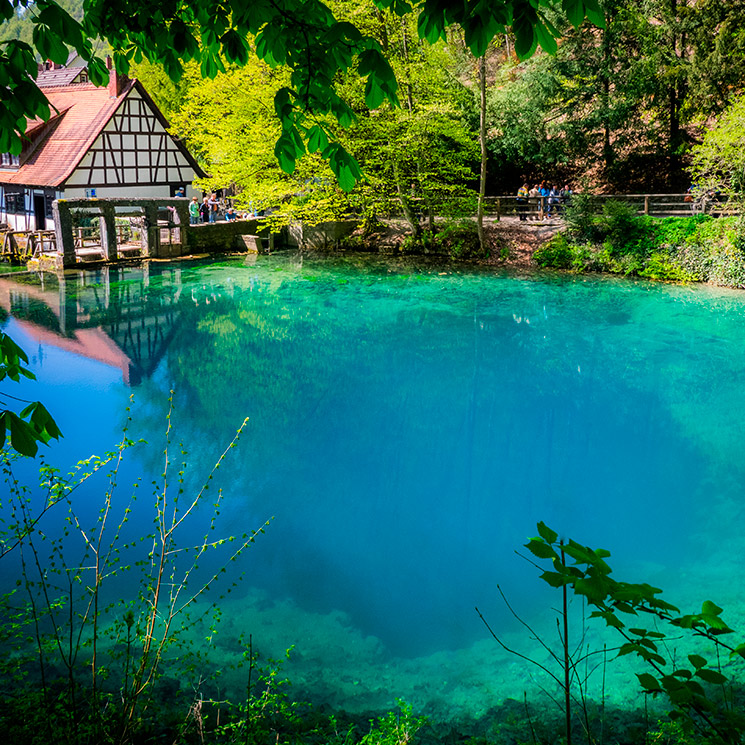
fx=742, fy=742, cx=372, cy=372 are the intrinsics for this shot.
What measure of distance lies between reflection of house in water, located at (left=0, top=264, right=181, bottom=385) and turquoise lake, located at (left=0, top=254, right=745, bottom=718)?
11 centimetres

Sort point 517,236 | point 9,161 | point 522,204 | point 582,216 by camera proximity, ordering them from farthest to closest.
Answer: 1. point 9,161
2. point 522,204
3. point 517,236
4. point 582,216

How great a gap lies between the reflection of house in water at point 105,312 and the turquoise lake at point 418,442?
4.1 inches

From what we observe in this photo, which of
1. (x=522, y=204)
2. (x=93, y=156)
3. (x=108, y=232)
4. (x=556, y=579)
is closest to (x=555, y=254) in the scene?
(x=522, y=204)

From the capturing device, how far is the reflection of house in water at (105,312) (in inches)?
643

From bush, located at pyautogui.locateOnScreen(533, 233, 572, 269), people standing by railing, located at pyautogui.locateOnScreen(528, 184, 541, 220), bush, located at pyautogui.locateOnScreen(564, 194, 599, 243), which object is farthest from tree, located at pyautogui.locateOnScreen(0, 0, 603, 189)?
people standing by railing, located at pyautogui.locateOnScreen(528, 184, 541, 220)

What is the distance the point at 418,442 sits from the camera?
11.6 meters

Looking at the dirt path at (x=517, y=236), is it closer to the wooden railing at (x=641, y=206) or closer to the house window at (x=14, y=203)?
the wooden railing at (x=641, y=206)

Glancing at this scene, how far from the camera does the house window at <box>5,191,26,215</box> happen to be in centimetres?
3024

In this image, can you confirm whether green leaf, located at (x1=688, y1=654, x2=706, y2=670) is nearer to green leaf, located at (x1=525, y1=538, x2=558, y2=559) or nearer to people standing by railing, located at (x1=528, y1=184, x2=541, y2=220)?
green leaf, located at (x1=525, y1=538, x2=558, y2=559)

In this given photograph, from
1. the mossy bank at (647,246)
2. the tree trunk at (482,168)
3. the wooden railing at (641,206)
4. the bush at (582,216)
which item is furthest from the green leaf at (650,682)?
the tree trunk at (482,168)

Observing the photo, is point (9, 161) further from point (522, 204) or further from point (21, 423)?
point (21, 423)

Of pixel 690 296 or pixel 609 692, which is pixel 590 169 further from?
pixel 609 692

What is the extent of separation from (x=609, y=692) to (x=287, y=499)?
15.6ft

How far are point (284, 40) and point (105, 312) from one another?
17750 mm
